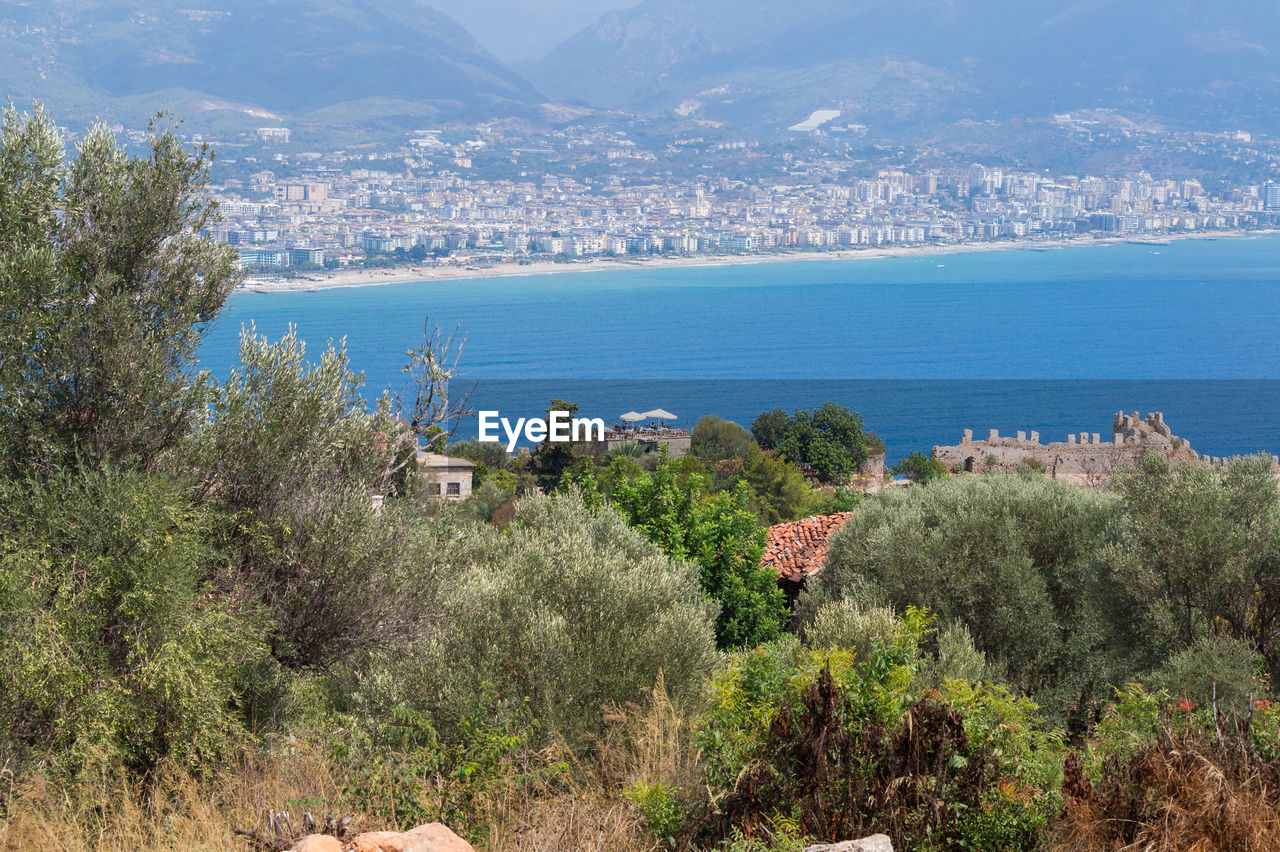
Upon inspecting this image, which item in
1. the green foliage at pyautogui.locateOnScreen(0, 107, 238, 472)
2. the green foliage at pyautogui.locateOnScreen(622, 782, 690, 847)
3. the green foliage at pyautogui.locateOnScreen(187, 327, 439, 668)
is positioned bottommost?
the green foliage at pyautogui.locateOnScreen(622, 782, 690, 847)

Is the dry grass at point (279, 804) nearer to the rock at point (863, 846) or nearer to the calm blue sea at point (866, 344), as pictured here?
the rock at point (863, 846)

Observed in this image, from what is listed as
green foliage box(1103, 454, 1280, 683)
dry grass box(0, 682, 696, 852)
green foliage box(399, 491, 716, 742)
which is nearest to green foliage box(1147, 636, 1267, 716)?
green foliage box(1103, 454, 1280, 683)

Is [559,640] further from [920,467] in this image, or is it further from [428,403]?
[920,467]

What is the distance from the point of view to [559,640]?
6844mm

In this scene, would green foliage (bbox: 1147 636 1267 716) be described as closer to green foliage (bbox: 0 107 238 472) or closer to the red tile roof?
the red tile roof

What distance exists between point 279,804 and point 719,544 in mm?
10975

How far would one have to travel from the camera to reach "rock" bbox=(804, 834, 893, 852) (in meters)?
3.83

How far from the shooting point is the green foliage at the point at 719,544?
46.7ft

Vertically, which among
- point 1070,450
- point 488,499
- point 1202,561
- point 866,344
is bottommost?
point 488,499

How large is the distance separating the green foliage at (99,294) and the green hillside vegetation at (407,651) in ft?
0.07

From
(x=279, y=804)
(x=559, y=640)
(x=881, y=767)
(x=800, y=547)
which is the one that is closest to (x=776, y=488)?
(x=800, y=547)

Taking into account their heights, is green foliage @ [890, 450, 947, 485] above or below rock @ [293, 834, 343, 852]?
below

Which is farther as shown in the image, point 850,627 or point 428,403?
point 850,627

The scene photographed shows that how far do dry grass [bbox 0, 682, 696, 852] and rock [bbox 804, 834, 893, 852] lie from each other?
0.99m
